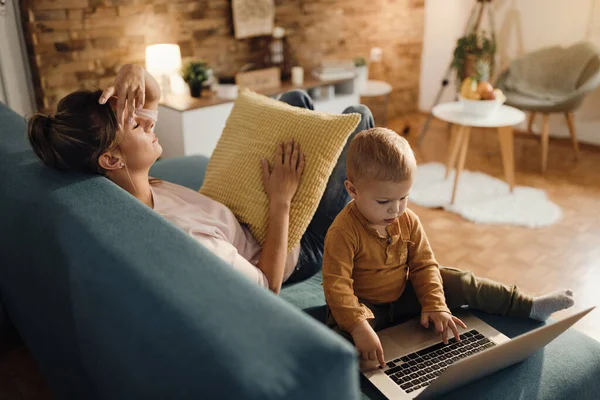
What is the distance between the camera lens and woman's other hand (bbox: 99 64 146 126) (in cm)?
130

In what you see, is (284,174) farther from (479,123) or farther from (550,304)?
(479,123)

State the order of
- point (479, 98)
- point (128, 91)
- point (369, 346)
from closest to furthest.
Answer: point (369, 346) < point (128, 91) < point (479, 98)

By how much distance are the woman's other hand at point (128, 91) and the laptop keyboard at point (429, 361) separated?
851 millimetres

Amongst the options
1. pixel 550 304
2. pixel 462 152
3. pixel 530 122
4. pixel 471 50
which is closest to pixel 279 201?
pixel 550 304

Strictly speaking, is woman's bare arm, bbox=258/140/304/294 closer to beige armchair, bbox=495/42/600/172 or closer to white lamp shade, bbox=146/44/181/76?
white lamp shade, bbox=146/44/181/76

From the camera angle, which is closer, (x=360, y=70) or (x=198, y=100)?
(x=198, y=100)

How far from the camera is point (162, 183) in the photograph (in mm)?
1569

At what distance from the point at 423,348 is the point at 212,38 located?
3008 millimetres

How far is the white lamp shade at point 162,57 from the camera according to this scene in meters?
3.29

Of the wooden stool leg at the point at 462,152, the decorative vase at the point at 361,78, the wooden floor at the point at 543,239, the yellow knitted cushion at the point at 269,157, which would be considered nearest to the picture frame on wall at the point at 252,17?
the decorative vase at the point at 361,78

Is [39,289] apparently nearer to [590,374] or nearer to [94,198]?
[94,198]

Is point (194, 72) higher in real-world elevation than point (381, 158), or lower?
lower

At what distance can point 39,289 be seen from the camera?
1.19 m

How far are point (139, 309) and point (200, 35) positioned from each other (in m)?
3.20
